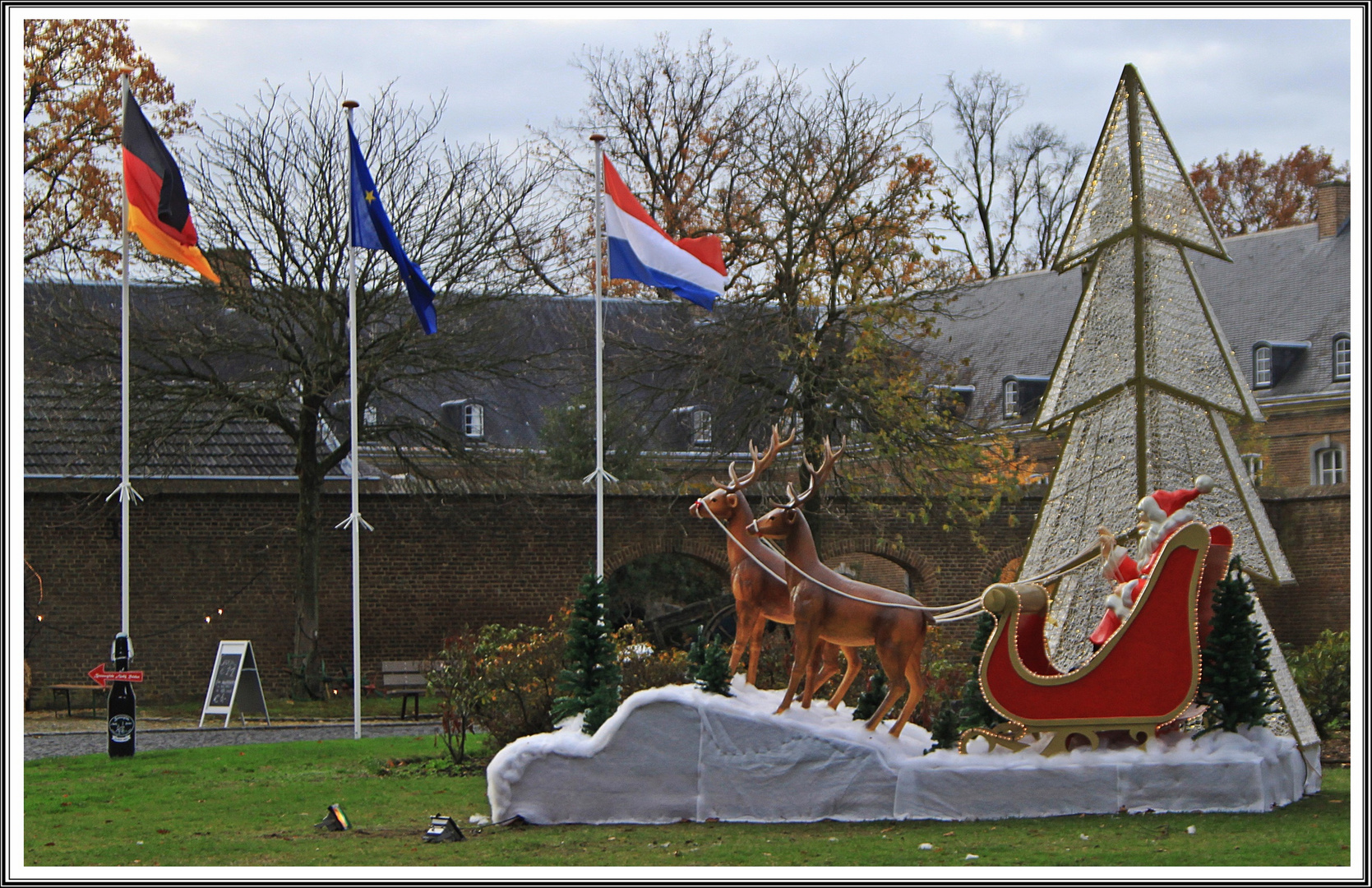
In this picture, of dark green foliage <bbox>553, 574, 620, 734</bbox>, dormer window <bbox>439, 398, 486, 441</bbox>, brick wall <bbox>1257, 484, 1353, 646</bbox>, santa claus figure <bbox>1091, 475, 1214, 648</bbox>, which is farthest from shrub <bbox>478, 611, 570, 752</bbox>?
dormer window <bbox>439, 398, 486, 441</bbox>

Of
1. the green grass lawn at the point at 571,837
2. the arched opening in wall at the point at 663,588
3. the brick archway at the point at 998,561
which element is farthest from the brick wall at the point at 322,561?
the green grass lawn at the point at 571,837

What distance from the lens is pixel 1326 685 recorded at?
14852 mm

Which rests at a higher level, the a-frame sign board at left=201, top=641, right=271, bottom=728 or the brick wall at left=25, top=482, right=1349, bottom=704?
the brick wall at left=25, top=482, right=1349, bottom=704

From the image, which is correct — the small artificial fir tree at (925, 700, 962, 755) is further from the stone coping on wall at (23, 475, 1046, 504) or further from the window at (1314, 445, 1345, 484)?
the window at (1314, 445, 1345, 484)

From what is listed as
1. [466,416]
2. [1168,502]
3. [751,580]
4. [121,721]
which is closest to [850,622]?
[751,580]

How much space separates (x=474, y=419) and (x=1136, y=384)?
27798 millimetres

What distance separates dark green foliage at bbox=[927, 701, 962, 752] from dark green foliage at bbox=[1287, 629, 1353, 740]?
20.0 ft

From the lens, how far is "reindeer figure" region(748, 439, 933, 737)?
10172 mm

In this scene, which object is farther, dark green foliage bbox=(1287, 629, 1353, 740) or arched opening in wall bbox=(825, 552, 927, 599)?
arched opening in wall bbox=(825, 552, 927, 599)

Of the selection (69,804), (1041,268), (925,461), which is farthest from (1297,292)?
(69,804)

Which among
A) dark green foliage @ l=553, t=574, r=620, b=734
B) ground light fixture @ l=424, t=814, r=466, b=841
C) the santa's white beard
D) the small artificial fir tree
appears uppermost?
the santa's white beard

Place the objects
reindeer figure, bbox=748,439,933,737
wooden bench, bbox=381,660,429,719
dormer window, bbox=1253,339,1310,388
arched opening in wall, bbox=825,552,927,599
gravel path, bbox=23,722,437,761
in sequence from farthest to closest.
→ dormer window, bbox=1253,339,1310,388
arched opening in wall, bbox=825,552,927,599
wooden bench, bbox=381,660,429,719
gravel path, bbox=23,722,437,761
reindeer figure, bbox=748,439,933,737

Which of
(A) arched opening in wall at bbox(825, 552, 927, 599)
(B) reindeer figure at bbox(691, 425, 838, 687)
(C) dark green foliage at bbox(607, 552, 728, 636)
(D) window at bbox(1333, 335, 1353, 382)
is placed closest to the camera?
(B) reindeer figure at bbox(691, 425, 838, 687)

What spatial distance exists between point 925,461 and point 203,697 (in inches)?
463
